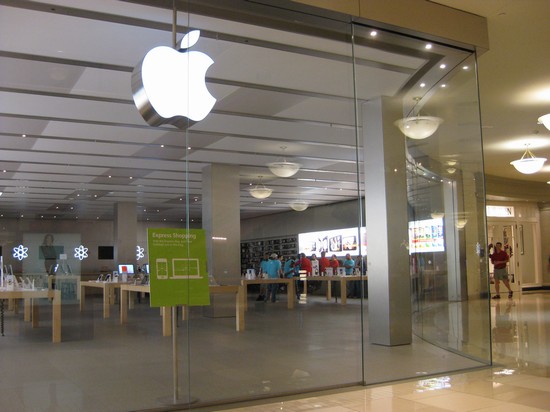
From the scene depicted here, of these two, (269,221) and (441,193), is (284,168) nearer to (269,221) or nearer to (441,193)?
(269,221)

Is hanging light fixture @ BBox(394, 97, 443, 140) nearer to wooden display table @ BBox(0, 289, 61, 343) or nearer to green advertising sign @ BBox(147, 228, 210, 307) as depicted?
green advertising sign @ BBox(147, 228, 210, 307)

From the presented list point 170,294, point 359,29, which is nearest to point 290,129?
point 359,29

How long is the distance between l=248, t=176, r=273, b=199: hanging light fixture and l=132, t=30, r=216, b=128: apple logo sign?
914 mm

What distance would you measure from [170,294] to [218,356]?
3.39 ft

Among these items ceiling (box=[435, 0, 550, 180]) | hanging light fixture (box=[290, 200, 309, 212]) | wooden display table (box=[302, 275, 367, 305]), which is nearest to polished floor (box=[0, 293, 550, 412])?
wooden display table (box=[302, 275, 367, 305])

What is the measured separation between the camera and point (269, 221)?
6195mm

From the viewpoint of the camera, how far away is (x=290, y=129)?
754 cm

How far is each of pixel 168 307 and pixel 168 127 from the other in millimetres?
1728

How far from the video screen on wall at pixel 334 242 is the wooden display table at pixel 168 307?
103 centimetres

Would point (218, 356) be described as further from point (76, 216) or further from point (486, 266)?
point (486, 266)

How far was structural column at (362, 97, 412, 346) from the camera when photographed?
836 cm

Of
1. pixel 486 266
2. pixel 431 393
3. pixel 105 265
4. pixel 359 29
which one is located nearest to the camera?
pixel 105 265

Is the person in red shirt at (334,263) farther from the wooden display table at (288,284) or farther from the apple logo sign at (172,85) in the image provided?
the apple logo sign at (172,85)

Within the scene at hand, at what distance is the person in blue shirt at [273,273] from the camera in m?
6.10
